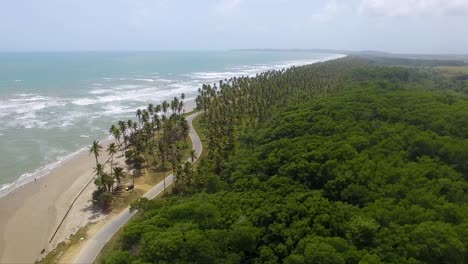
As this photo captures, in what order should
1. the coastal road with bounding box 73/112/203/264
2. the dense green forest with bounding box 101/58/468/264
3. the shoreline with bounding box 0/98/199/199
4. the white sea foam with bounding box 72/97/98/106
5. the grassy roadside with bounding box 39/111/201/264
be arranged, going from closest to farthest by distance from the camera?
the dense green forest with bounding box 101/58/468/264
the coastal road with bounding box 73/112/203/264
the grassy roadside with bounding box 39/111/201/264
the shoreline with bounding box 0/98/199/199
the white sea foam with bounding box 72/97/98/106

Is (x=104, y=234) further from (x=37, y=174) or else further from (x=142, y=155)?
(x=142, y=155)

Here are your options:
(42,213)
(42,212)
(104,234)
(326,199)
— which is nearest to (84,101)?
(42,212)

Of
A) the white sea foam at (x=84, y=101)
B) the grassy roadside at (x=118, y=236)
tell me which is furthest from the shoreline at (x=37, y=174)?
the white sea foam at (x=84, y=101)

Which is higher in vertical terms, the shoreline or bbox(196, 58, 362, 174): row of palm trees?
bbox(196, 58, 362, 174): row of palm trees

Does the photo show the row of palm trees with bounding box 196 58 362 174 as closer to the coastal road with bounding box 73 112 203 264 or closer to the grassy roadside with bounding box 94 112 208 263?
the grassy roadside with bounding box 94 112 208 263

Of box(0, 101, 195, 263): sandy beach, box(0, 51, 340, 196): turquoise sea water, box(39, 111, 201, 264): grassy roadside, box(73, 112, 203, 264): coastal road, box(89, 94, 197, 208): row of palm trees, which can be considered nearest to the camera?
box(73, 112, 203, 264): coastal road

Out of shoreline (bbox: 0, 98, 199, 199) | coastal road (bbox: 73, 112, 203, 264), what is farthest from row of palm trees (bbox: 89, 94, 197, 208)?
shoreline (bbox: 0, 98, 199, 199)

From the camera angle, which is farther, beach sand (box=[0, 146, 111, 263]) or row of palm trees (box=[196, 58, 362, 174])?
row of palm trees (box=[196, 58, 362, 174])

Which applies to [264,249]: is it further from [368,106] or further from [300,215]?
[368,106]
